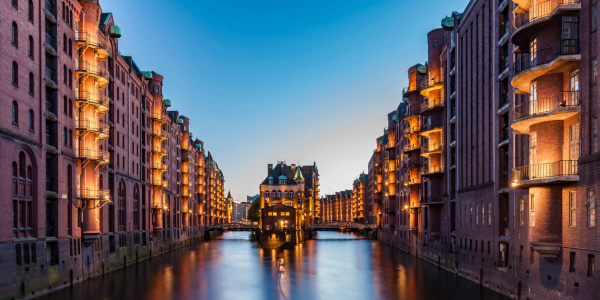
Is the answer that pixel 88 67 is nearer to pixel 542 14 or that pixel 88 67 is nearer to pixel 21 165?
pixel 21 165

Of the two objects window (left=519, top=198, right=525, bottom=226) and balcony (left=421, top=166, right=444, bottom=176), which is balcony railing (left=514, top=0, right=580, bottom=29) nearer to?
window (left=519, top=198, right=525, bottom=226)

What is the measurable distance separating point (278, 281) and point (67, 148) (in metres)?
23.9

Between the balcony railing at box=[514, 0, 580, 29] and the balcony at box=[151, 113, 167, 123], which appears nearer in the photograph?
the balcony railing at box=[514, 0, 580, 29]

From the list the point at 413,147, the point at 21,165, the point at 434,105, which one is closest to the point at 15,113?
the point at 21,165

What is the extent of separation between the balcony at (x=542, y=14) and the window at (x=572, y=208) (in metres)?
9.43

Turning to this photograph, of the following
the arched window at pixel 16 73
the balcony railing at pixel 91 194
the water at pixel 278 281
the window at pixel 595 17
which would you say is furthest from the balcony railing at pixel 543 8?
the balcony railing at pixel 91 194

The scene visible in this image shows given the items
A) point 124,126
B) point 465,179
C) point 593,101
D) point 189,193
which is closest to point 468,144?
point 465,179

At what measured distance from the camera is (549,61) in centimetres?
2962

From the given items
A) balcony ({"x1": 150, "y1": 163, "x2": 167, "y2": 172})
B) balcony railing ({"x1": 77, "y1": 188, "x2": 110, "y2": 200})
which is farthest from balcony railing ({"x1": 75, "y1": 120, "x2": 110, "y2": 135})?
balcony ({"x1": 150, "y1": 163, "x2": 167, "y2": 172})

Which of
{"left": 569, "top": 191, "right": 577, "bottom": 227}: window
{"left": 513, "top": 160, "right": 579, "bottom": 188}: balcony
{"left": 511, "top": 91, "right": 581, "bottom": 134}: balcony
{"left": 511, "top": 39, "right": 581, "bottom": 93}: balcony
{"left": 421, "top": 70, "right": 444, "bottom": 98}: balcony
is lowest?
{"left": 569, "top": 191, "right": 577, "bottom": 227}: window

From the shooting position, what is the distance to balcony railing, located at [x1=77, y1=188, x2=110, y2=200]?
50250 millimetres

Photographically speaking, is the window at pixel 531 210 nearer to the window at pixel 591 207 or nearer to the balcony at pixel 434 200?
the window at pixel 591 207

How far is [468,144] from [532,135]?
18734mm

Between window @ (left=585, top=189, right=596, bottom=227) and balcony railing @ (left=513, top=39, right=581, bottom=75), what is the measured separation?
24.5 ft
